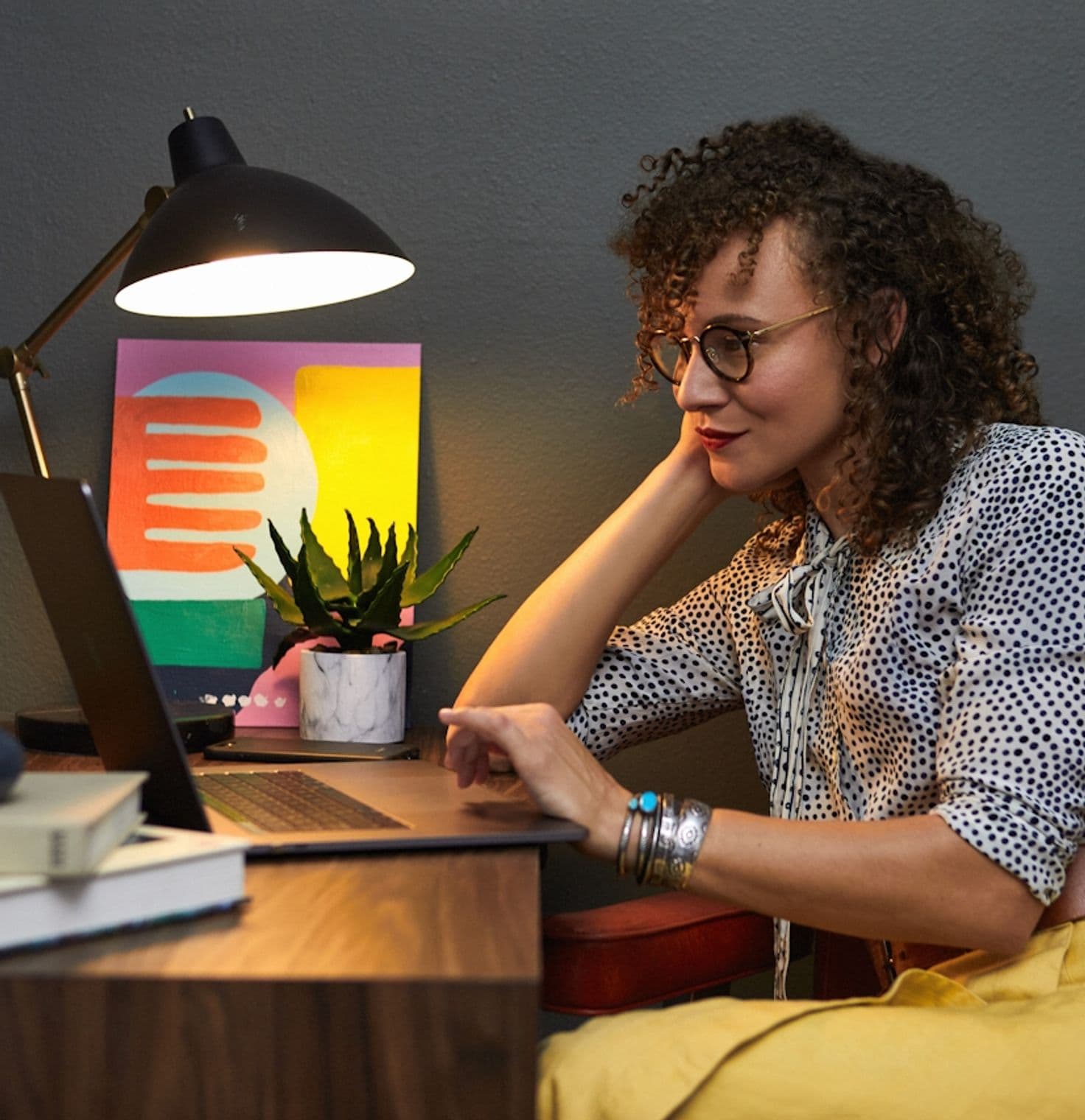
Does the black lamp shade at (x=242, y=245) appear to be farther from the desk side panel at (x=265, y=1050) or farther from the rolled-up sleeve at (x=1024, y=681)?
the desk side panel at (x=265, y=1050)

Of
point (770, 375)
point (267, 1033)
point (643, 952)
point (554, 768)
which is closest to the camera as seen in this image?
point (267, 1033)

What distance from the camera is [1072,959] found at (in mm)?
1140

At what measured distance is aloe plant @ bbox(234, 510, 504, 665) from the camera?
1.54m

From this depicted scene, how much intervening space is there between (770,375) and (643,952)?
57 cm

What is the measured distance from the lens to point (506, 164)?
71.9 inches

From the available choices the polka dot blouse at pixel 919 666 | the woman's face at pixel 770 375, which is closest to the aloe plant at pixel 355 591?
the polka dot blouse at pixel 919 666

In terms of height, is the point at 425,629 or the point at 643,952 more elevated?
the point at 425,629

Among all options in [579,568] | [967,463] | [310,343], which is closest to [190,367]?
[310,343]

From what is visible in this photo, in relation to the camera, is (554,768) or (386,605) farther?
(386,605)

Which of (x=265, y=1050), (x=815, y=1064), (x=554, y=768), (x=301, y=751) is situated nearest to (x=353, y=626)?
(x=301, y=751)

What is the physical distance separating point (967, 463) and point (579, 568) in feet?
1.46

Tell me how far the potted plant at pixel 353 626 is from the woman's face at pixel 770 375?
0.37 metres

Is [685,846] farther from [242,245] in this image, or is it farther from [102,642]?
[242,245]

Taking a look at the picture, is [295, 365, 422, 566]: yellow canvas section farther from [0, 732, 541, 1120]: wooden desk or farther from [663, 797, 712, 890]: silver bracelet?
[0, 732, 541, 1120]: wooden desk
